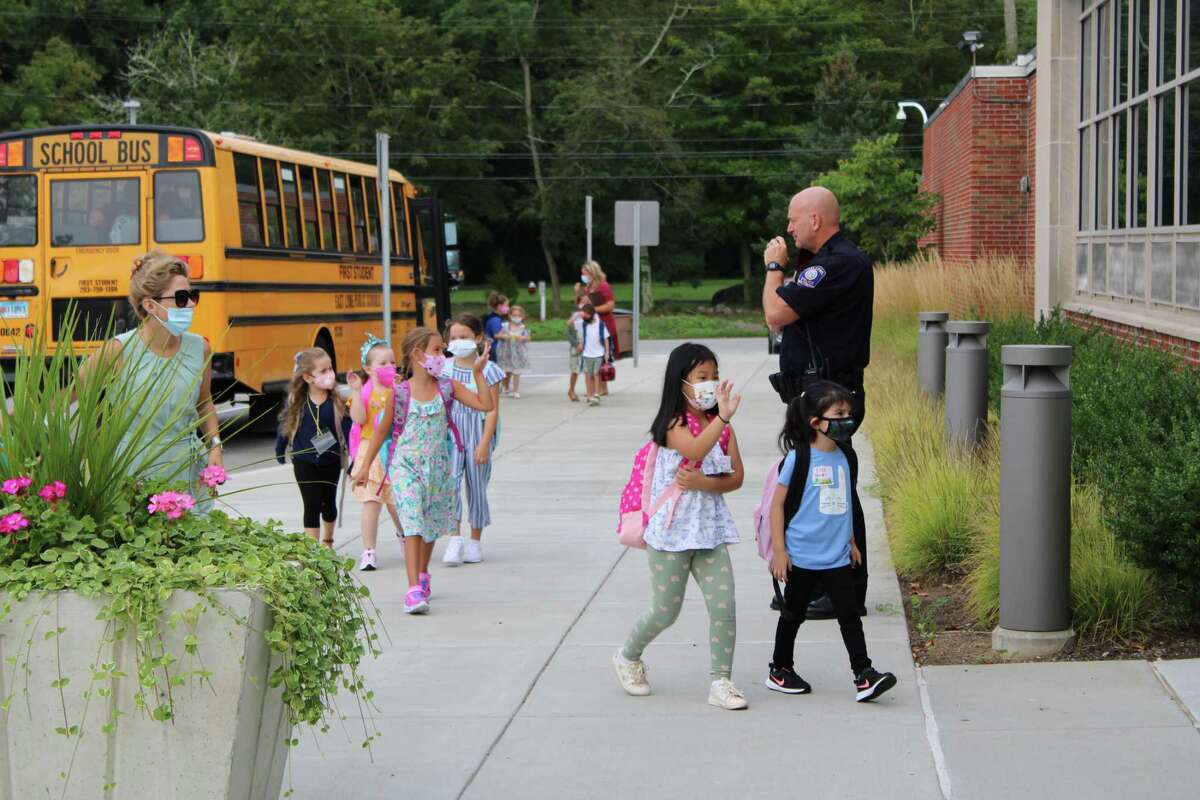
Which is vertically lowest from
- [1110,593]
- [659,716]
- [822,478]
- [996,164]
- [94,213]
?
[659,716]

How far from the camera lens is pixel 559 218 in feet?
208

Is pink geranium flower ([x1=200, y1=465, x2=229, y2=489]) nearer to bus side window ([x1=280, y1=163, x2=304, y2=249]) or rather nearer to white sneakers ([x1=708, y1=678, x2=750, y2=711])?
white sneakers ([x1=708, y1=678, x2=750, y2=711])

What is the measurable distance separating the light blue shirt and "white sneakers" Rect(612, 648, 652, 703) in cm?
74

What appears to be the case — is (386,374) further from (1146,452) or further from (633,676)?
(1146,452)

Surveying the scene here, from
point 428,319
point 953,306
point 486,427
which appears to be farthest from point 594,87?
point 486,427

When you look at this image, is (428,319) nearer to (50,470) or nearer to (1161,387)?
(1161,387)

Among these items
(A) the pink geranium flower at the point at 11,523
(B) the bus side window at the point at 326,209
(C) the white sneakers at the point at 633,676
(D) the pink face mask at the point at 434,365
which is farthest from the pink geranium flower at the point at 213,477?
(B) the bus side window at the point at 326,209

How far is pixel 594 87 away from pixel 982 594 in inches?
2088

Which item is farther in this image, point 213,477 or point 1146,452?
point 1146,452

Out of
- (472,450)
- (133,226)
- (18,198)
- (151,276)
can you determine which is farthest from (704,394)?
(18,198)

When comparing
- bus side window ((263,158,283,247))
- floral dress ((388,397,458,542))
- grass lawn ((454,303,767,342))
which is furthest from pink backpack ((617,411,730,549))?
grass lawn ((454,303,767,342))

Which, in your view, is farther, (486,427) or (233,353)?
(233,353)

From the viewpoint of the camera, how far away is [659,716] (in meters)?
5.95

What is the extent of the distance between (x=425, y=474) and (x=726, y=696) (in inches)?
107
